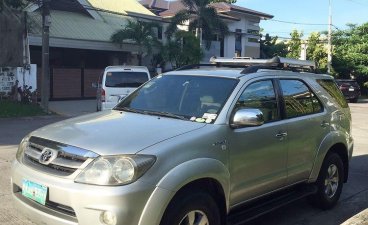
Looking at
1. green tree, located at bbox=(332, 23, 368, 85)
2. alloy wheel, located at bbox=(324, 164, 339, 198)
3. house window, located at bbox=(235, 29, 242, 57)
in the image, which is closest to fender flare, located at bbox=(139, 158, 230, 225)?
alloy wheel, located at bbox=(324, 164, 339, 198)

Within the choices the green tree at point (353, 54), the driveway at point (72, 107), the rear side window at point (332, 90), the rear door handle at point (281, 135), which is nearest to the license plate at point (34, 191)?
the rear door handle at point (281, 135)

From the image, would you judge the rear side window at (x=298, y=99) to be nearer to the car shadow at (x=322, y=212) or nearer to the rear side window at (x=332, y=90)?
the rear side window at (x=332, y=90)

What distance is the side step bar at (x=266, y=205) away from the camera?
4.48 m

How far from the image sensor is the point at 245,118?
14.2 feet

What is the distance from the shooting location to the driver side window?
4.80 m

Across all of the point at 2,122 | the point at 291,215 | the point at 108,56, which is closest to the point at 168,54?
the point at 108,56

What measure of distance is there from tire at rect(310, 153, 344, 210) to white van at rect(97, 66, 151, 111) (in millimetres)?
9264

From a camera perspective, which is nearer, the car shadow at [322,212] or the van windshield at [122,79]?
the car shadow at [322,212]

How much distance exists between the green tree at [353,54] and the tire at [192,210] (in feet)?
130

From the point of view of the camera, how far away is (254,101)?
4910 mm

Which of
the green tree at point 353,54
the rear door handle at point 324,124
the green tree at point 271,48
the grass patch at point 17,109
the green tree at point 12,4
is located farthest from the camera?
the green tree at point 271,48

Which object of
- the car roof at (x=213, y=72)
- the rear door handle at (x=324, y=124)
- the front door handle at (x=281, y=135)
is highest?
the car roof at (x=213, y=72)

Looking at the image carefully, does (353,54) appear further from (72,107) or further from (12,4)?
(12,4)

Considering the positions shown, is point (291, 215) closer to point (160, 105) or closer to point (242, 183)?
point (242, 183)
